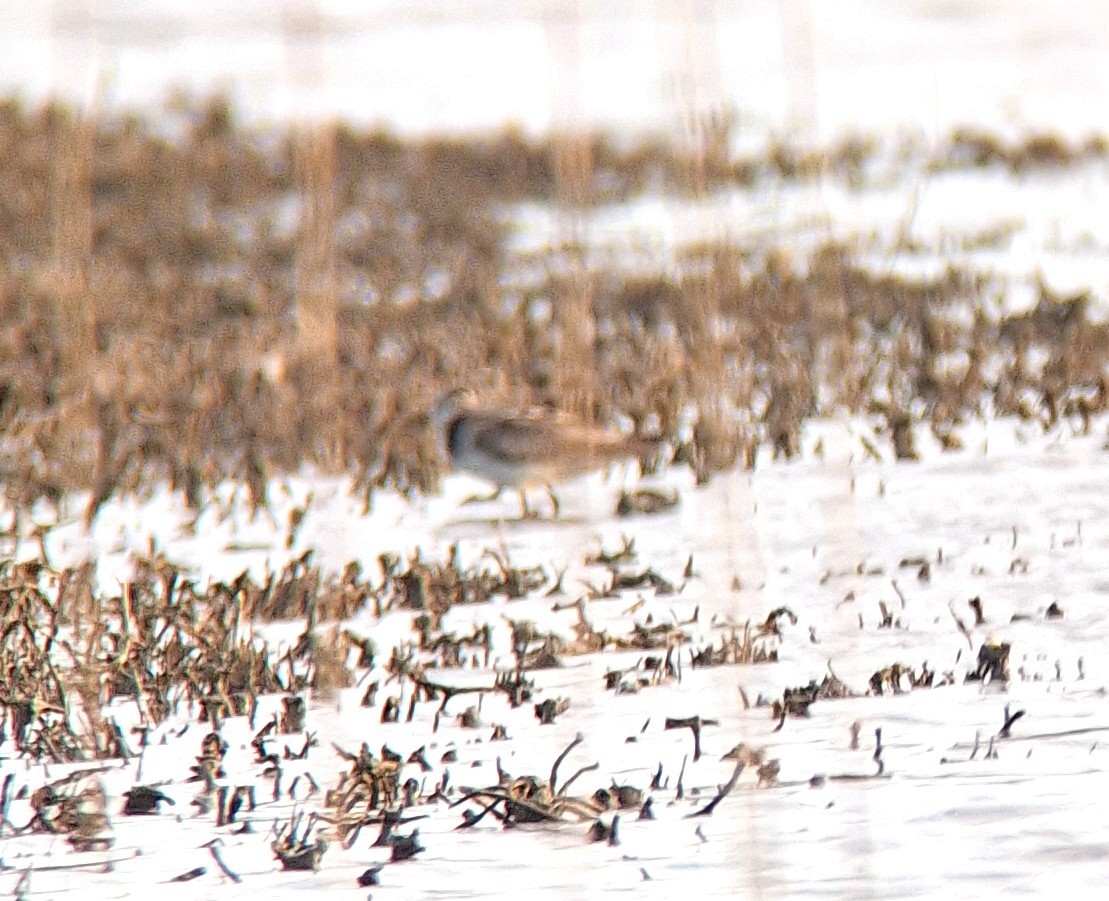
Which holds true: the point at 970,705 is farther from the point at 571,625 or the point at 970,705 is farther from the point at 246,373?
the point at 246,373

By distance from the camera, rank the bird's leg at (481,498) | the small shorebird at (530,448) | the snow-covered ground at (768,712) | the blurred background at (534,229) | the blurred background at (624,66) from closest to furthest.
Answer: the snow-covered ground at (768,712), the small shorebird at (530,448), the blurred background at (534,229), the bird's leg at (481,498), the blurred background at (624,66)

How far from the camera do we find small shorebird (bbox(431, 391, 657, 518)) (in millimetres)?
6660

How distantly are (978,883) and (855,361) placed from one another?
4676mm

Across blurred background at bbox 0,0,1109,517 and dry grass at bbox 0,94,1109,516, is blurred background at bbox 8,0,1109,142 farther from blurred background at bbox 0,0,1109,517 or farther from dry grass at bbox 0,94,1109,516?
dry grass at bbox 0,94,1109,516

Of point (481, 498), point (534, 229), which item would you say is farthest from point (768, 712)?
point (534, 229)

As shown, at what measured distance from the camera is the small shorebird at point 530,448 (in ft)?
21.9

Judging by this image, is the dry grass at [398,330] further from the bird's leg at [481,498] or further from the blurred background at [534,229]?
the bird's leg at [481,498]

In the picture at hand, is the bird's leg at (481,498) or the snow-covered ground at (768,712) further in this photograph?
the bird's leg at (481,498)

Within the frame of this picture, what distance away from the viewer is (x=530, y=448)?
6.72 metres

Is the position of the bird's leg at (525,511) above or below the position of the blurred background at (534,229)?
below

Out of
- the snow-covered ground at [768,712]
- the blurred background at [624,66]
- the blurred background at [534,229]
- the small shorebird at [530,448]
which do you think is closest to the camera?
the snow-covered ground at [768,712]

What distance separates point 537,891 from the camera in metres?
3.40

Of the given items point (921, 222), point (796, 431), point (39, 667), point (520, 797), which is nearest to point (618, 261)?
point (921, 222)

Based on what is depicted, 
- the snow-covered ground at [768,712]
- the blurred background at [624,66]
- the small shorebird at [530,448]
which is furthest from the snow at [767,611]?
the blurred background at [624,66]
